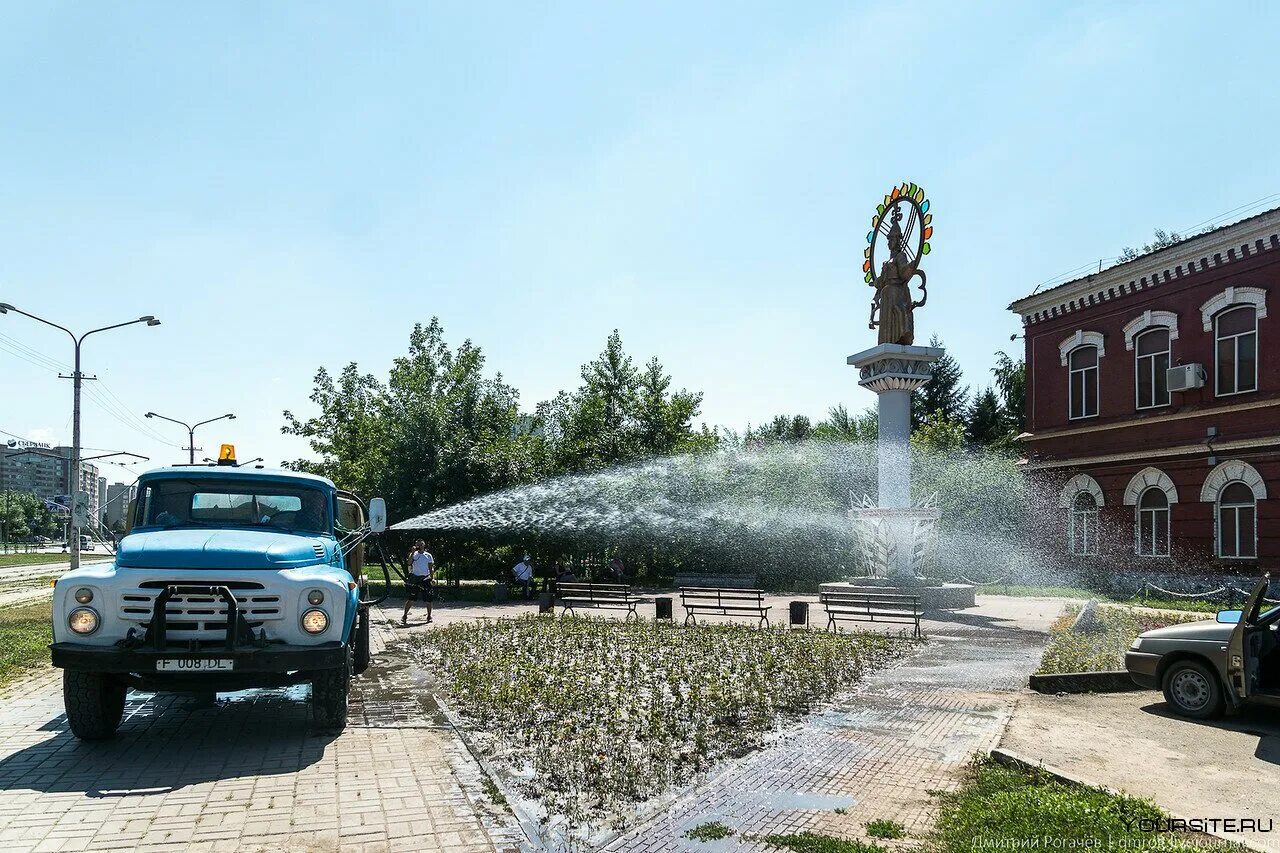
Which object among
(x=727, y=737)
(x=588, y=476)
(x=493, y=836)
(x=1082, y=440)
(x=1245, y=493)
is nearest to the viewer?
(x=493, y=836)

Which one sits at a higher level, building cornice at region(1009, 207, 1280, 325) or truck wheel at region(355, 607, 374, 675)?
building cornice at region(1009, 207, 1280, 325)

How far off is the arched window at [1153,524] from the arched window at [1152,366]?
2.74 m

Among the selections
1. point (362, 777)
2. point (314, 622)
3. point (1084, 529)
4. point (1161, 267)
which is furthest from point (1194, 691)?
point (1084, 529)

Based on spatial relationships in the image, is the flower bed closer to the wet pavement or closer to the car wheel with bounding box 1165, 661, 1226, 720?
the wet pavement

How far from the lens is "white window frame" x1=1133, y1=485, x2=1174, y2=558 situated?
83.6ft

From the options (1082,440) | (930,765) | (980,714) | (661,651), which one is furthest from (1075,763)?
(1082,440)

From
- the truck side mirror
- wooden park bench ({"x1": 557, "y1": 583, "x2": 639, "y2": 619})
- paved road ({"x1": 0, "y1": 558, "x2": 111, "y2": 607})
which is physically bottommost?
paved road ({"x1": 0, "y1": 558, "x2": 111, "y2": 607})

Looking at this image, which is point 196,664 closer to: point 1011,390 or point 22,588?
point 22,588

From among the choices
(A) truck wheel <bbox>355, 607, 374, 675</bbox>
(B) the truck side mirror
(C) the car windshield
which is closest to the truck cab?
(C) the car windshield

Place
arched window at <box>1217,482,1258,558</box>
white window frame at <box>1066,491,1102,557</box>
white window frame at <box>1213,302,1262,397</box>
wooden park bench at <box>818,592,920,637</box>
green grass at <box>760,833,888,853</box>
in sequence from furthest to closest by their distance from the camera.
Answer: white window frame at <box>1066,491,1102,557</box> < white window frame at <box>1213,302,1262,397</box> < arched window at <box>1217,482,1258,558</box> < wooden park bench at <box>818,592,920,637</box> < green grass at <box>760,833,888,853</box>

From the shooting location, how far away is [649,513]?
1300 inches

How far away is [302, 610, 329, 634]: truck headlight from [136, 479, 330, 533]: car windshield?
1.70 metres

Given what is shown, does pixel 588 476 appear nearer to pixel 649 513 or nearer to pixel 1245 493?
pixel 649 513

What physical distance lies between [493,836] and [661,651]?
882 cm
